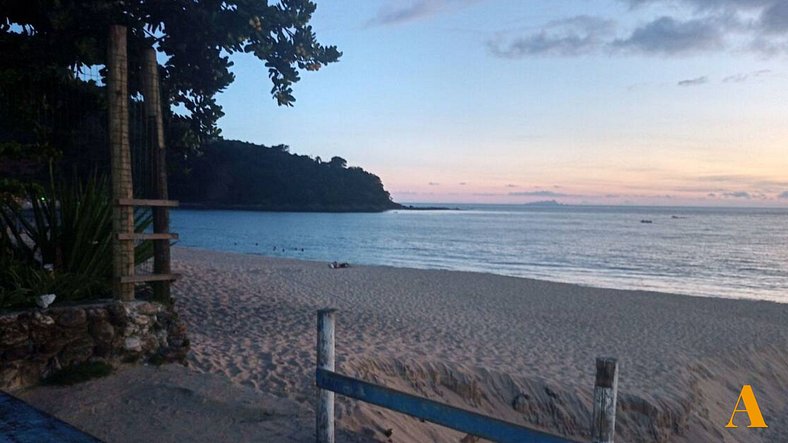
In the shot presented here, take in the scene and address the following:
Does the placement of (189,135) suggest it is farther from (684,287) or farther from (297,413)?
(684,287)

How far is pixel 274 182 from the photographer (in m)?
146

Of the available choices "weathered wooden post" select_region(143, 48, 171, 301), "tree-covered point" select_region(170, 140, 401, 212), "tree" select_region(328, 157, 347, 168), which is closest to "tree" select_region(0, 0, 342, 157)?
"weathered wooden post" select_region(143, 48, 171, 301)

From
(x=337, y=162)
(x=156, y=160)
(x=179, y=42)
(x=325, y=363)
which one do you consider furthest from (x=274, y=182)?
(x=325, y=363)

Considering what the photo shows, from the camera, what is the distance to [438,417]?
3471 millimetres

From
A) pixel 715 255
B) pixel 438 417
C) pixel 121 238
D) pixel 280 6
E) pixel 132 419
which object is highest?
pixel 280 6

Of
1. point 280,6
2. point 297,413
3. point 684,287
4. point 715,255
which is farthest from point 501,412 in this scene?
point 715,255

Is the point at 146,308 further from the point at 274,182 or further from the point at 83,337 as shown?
the point at 274,182

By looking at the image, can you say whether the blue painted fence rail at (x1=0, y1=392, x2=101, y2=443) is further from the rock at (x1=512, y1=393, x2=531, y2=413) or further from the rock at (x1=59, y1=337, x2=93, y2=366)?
the rock at (x1=512, y1=393, x2=531, y2=413)

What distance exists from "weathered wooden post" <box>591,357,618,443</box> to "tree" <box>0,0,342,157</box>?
21.1 ft

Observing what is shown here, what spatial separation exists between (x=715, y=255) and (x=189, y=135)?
1785 inches

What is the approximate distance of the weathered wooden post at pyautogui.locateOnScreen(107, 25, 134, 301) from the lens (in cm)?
610

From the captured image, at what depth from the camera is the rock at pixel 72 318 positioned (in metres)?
5.44

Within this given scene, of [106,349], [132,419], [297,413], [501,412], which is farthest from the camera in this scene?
[501,412]

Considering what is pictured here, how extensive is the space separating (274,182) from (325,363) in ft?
476
